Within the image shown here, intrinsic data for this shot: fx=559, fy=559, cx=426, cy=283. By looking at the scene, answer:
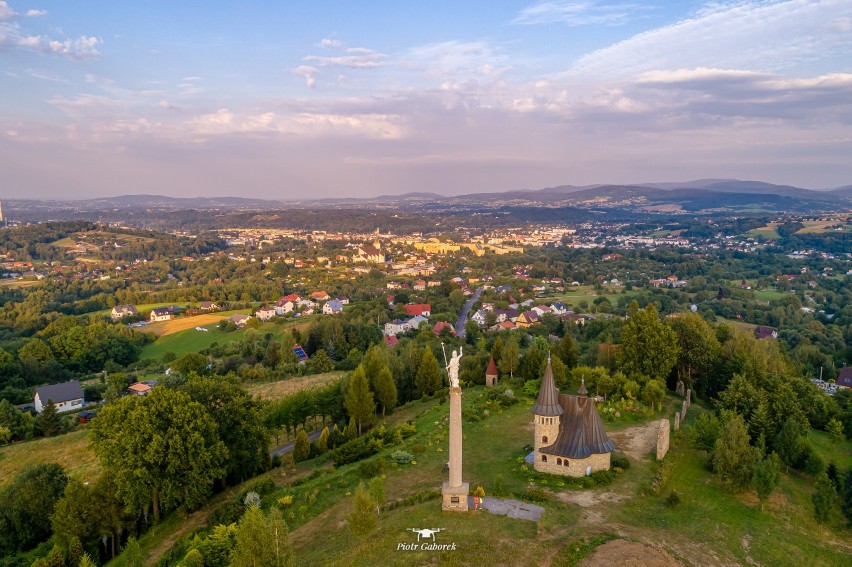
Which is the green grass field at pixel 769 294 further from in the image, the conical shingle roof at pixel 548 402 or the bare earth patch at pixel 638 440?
the conical shingle roof at pixel 548 402

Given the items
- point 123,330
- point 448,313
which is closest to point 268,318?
point 123,330

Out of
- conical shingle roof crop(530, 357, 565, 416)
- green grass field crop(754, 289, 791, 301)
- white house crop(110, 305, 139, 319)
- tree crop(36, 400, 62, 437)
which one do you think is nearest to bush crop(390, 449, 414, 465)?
conical shingle roof crop(530, 357, 565, 416)

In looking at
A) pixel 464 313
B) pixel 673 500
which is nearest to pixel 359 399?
pixel 673 500

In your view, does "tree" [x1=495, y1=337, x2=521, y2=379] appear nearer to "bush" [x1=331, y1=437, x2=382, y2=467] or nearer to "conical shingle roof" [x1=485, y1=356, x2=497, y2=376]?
"conical shingle roof" [x1=485, y1=356, x2=497, y2=376]

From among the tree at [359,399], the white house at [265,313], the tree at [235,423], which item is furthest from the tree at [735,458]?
the white house at [265,313]

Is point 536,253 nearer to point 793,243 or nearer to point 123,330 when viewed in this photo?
point 793,243
